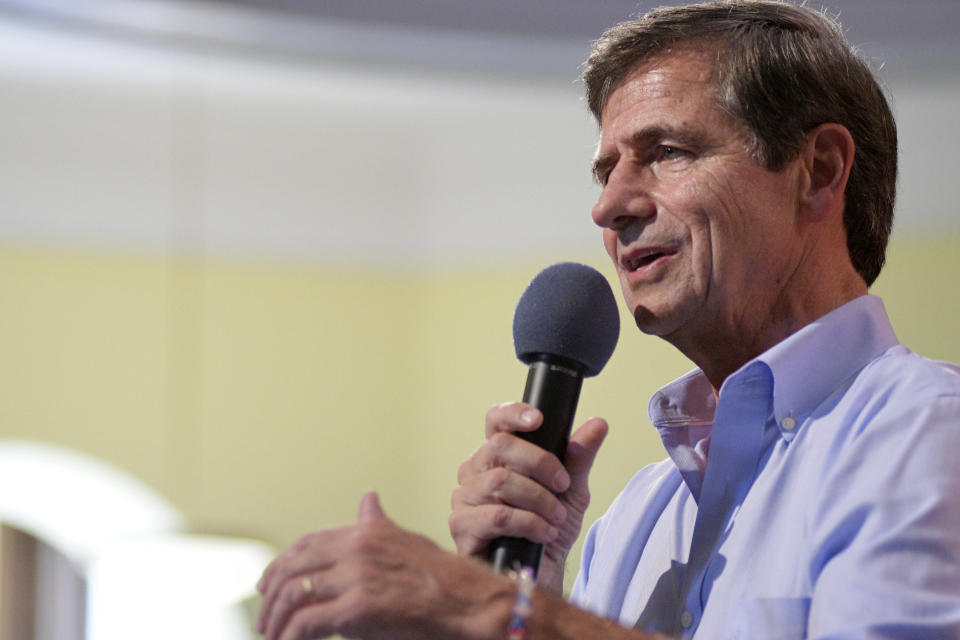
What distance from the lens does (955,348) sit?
13.3 ft

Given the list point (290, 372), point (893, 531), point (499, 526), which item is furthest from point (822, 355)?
point (290, 372)

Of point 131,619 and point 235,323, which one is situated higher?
point 235,323

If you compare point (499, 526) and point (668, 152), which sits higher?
point (668, 152)

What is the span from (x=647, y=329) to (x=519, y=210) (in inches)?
132

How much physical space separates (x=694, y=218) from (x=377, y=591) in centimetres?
70

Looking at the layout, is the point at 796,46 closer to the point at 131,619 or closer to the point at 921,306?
the point at 921,306

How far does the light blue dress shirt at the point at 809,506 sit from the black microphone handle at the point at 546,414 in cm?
20

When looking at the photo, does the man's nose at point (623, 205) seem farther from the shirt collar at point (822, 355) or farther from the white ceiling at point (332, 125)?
the white ceiling at point (332, 125)

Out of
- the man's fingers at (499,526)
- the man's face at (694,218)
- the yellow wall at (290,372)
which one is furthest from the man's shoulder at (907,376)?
the yellow wall at (290,372)

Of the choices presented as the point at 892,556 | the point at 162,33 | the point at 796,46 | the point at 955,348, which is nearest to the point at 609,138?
the point at 796,46

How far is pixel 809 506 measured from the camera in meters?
1.20

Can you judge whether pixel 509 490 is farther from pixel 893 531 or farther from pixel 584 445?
pixel 893 531

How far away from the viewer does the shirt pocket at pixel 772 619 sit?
112cm

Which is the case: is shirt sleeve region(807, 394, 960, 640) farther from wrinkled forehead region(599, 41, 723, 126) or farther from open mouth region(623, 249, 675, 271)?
wrinkled forehead region(599, 41, 723, 126)
